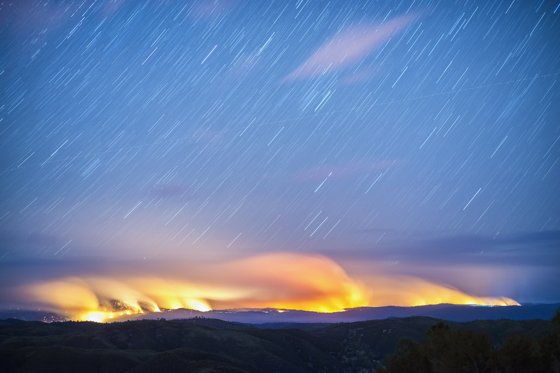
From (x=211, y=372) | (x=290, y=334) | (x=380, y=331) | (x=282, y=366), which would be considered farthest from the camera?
(x=380, y=331)

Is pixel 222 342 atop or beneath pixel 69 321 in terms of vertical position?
beneath

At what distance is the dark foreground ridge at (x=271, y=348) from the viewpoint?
48688 mm

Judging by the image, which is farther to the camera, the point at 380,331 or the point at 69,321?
the point at 69,321

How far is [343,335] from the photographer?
7180 inches

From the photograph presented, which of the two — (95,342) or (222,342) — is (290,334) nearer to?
(222,342)

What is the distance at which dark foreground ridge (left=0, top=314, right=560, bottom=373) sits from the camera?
48.7m

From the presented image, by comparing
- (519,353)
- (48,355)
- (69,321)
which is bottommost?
(519,353)

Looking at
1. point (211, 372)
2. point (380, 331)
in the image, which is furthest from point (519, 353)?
point (380, 331)

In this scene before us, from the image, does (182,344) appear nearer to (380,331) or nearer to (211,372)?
(211,372)

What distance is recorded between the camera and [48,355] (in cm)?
11619

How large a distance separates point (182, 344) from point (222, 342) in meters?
9.96

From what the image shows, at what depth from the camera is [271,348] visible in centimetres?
14875

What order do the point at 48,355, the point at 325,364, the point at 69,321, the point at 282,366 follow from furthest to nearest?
the point at 69,321, the point at 325,364, the point at 282,366, the point at 48,355

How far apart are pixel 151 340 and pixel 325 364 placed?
43805 millimetres
